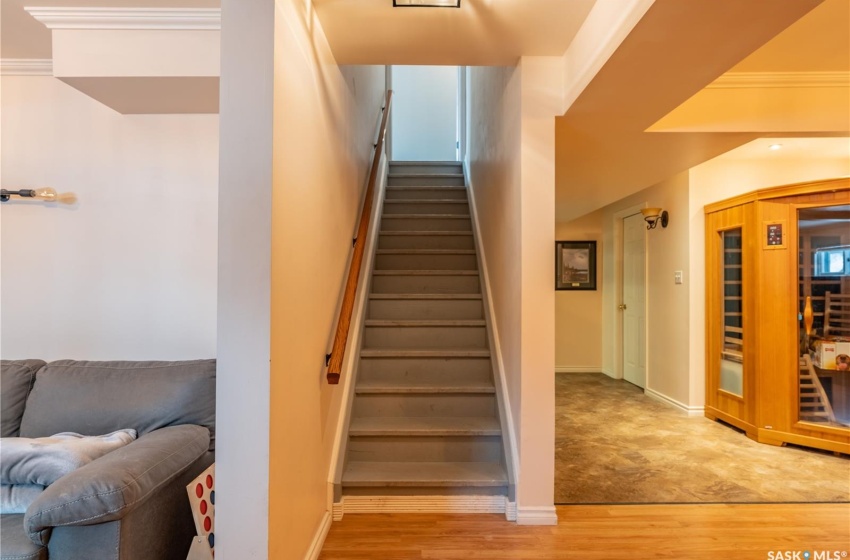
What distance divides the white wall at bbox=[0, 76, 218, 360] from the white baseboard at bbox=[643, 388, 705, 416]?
420 centimetres

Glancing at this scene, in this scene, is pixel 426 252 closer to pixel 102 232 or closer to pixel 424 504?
pixel 424 504

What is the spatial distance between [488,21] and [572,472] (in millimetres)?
2563

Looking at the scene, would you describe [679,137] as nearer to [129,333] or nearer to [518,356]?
[518,356]

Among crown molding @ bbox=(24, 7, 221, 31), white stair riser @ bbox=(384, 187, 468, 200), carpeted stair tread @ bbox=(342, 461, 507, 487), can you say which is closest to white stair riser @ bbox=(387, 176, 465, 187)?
white stair riser @ bbox=(384, 187, 468, 200)

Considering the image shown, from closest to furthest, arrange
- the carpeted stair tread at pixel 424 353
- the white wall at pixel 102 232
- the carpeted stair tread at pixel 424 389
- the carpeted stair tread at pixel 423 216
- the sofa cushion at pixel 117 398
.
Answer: the sofa cushion at pixel 117 398 < the white wall at pixel 102 232 < the carpeted stair tread at pixel 424 389 < the carpeted stair tread at pixel 424 353 < the carpeted stair tread at pixel 423 216

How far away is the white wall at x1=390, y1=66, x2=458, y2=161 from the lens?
5734 mm

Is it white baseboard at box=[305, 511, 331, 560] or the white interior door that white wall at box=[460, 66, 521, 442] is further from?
the white interior door

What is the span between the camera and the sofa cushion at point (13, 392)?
5.84 ft

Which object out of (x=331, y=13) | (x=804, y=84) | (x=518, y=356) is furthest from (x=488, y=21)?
(x=804, y=84)

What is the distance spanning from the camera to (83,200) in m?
2.21

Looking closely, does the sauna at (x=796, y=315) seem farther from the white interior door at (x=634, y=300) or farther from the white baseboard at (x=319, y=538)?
the white baseboard at (x=319, y=538)

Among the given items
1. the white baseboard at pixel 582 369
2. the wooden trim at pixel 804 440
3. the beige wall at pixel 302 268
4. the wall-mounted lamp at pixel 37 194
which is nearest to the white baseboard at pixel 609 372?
the white baseboard at pixel 582 369

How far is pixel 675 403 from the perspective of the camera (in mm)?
4070

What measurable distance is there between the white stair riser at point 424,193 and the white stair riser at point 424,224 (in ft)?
1.48
